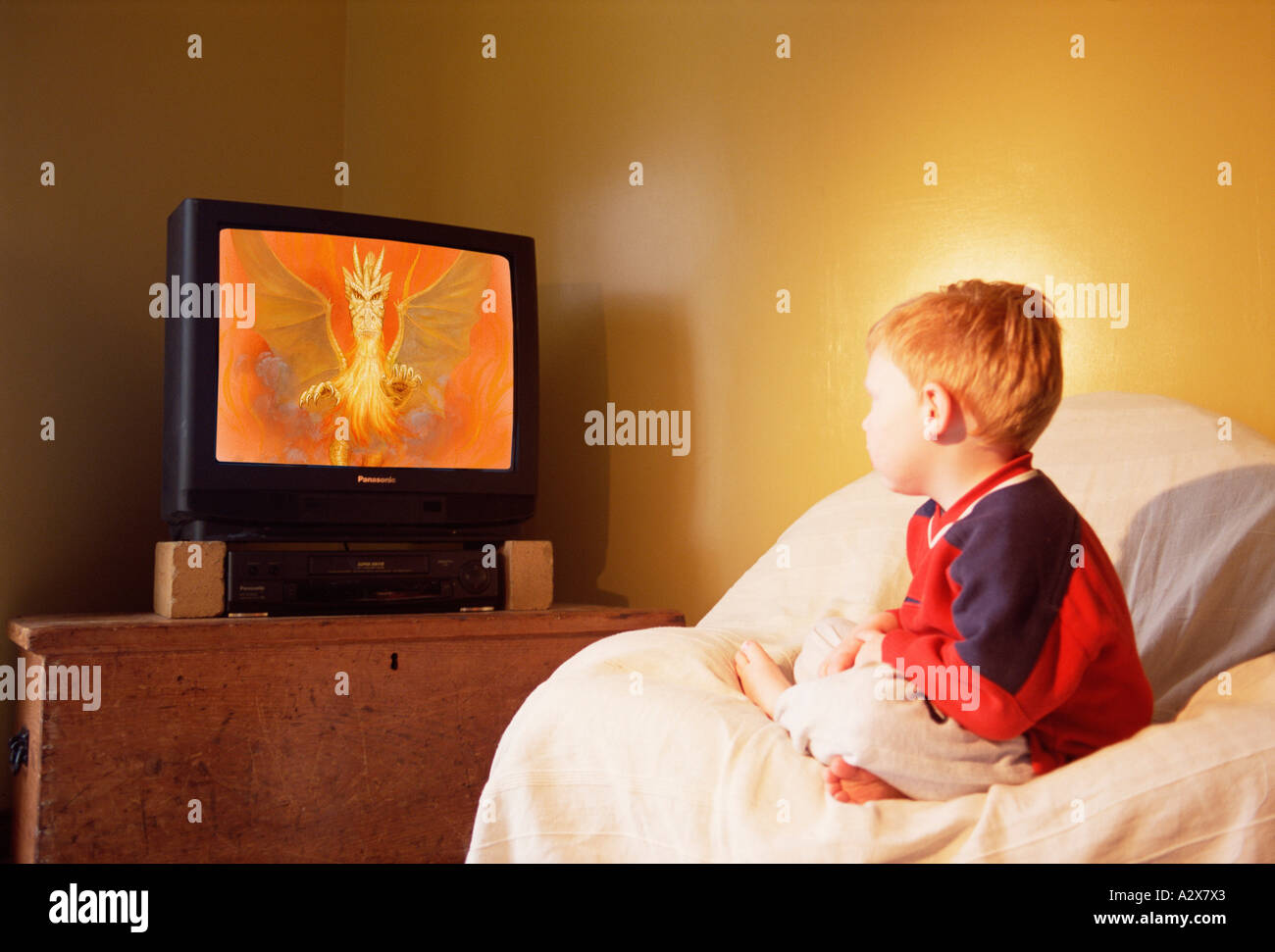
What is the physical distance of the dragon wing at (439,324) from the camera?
77.9 inches

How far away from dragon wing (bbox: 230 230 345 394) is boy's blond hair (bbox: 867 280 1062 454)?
120cm

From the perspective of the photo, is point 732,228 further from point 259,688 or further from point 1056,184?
point 259,688

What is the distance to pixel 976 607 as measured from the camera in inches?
35.4

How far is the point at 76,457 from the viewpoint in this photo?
2.09m

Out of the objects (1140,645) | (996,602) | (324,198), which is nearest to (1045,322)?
(996,602)

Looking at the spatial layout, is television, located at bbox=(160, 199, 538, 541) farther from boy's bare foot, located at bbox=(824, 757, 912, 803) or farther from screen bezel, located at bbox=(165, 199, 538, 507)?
boy's bare foot, located at bbox=(824, 757, 912, 803)

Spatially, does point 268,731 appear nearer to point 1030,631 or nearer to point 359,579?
point 359,579

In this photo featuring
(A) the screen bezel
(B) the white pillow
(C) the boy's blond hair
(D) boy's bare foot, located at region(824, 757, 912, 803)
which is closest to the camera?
(D) boy's bare foot, located at region(824, 757, 912, 803)

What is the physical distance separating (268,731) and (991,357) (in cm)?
122

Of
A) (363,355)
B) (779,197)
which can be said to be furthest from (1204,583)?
(363,355)

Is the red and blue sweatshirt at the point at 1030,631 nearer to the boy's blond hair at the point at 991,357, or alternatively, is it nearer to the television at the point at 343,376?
the boy's blond hair at the point at 991,357

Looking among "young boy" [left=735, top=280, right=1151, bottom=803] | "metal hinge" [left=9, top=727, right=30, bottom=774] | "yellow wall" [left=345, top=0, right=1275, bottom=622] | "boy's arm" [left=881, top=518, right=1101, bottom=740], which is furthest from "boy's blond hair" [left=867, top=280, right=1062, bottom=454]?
"metal hinge" [left=9, top=727, right=30, bottom=774]

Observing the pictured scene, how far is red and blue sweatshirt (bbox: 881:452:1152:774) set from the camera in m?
0.88
